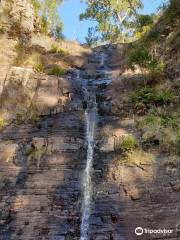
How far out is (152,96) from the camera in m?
16.5

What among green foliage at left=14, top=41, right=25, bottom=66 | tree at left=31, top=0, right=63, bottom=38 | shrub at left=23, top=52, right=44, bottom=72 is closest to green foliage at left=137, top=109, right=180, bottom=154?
shrub at left=23, top=52, right=44, bottom=72

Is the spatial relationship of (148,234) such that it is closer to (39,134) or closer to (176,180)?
(176,180)

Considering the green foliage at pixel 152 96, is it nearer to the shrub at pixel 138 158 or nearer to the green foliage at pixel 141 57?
the green foliage at pixel 141 57

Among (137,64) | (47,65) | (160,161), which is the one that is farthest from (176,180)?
(47,65)

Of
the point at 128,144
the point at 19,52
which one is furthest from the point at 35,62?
the point at 128,144

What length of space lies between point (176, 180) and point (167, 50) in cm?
913

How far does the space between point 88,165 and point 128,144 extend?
1.47 meters

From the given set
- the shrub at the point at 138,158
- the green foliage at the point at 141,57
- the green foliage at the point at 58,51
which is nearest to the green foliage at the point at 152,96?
the green foliage at the point at 141,57

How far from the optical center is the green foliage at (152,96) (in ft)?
53.3

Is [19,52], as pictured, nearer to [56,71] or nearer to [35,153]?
[56,71]

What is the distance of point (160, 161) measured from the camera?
13016 mm

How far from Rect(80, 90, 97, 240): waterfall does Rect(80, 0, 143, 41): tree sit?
23.5 meters

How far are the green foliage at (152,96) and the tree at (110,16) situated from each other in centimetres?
2458

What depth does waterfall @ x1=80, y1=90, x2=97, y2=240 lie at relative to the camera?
11.2 meters
